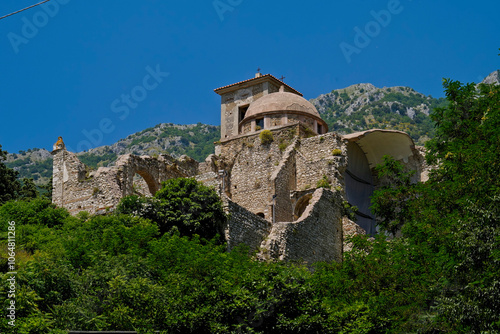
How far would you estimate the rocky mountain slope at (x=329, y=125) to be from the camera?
382 feet

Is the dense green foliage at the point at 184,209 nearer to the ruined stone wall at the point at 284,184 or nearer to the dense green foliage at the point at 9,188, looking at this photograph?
the ruined stone wall at the point at 284,184

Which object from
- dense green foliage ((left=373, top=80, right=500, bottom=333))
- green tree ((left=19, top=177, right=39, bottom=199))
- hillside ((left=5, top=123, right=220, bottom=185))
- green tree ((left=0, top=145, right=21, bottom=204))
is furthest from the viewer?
hillside ((left=5, top=123, right=220, bottom=185))

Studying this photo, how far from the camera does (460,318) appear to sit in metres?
17.1

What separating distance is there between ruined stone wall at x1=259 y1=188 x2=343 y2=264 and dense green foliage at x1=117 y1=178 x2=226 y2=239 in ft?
7.70

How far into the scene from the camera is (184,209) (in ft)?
89.9

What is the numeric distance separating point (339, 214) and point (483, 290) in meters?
16.4

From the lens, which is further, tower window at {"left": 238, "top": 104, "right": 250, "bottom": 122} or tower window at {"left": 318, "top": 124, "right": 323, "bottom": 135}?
tower window at {"left": 238, "top": 104, "right": 250, "bottom": 122}

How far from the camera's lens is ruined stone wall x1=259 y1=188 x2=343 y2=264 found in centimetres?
2786

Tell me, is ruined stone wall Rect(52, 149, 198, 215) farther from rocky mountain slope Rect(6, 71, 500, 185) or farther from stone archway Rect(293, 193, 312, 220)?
rocky mountain slope Rect(6, 71, 500, 185)

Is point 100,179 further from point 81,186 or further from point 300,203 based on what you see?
point 300,203

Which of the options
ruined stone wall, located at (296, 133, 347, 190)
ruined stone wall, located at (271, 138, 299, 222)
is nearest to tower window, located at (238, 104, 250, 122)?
ruined stone wall, located at (296, 133, 347, 190)

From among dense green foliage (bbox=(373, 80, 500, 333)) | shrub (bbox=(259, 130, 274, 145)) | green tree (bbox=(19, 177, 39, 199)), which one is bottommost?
dense green foliage (bbox=(373, 80, 500, 333))

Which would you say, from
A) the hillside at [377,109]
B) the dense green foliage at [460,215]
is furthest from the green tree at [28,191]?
the hillside at [377,109]

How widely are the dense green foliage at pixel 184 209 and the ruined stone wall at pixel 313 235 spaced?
7.70 feet
